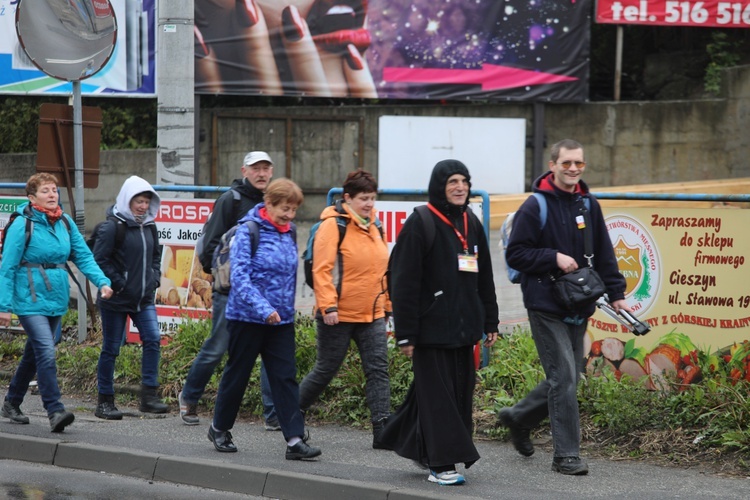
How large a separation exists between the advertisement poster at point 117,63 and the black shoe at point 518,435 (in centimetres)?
1127

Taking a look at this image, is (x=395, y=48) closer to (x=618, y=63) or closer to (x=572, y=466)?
(x=618, y=63)

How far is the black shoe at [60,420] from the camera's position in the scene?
25.8 ft

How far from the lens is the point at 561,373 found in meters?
6.61

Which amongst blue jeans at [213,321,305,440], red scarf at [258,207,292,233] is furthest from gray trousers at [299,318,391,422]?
red scarf at [258,207,292,233]

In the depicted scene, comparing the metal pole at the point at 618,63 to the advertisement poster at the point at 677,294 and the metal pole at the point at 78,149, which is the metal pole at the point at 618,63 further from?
the advertisement poster at the point at 677,294

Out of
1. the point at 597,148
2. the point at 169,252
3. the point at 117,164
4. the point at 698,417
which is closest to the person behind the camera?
the point at 698,417

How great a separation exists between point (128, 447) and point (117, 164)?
10.3 m

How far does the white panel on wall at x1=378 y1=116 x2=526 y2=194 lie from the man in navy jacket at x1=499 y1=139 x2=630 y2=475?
469 inches

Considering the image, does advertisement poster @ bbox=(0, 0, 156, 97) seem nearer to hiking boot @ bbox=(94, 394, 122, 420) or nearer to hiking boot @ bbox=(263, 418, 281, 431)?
hiking boot @ bbox=(94, 394, 122, 420)

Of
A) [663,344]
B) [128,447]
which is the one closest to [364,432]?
[128,447]

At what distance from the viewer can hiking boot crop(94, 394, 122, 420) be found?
8.59 meters

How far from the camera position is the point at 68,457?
24.5 feet

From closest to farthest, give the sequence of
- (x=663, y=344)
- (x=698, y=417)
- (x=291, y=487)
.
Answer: (x=291, y=487) → (x=698, y=417) → (x=663, y=344)

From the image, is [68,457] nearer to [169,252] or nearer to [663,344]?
[169,252]
